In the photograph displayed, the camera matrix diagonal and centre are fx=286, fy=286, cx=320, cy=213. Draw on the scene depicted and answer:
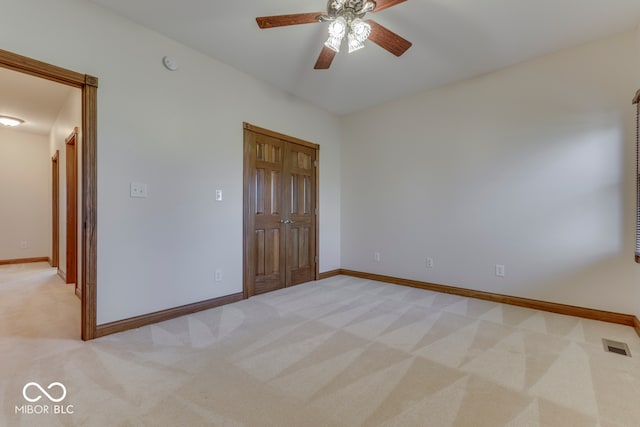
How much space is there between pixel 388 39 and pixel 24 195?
290 inches

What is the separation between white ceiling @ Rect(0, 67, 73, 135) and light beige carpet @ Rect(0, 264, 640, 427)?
258 centimetres

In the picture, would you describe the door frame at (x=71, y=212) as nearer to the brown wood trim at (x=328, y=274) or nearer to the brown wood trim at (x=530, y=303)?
the brown wood trim at (x=328, y=274)

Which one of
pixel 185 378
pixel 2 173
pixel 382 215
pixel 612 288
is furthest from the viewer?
pixel 2 173

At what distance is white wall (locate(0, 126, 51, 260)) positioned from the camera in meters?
5.47

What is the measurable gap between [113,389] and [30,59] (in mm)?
2297

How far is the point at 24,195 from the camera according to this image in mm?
5680

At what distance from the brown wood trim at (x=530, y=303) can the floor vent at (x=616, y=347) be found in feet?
1.76

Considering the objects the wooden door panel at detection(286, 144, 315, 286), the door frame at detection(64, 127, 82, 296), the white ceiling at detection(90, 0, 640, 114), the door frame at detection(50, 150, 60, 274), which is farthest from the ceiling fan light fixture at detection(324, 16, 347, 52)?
the door frame at detection(50, 150, 60, 274)

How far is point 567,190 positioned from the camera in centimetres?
286

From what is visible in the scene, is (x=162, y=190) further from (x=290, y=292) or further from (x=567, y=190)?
(x=567, y=190)

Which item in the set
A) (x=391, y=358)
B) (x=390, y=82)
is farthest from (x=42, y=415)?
(x=390, y=82)

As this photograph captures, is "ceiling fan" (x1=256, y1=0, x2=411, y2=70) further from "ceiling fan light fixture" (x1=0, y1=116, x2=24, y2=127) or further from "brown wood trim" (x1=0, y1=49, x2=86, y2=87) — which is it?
"ceiling fan light fixture" (x1=0, y1=116, x2=24, y2=127)

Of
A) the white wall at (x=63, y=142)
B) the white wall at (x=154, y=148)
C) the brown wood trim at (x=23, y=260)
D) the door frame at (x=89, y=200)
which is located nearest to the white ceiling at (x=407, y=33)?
the white wall at (x=154, y=148)

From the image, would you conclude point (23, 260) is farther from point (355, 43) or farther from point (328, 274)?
point (355, 43)
